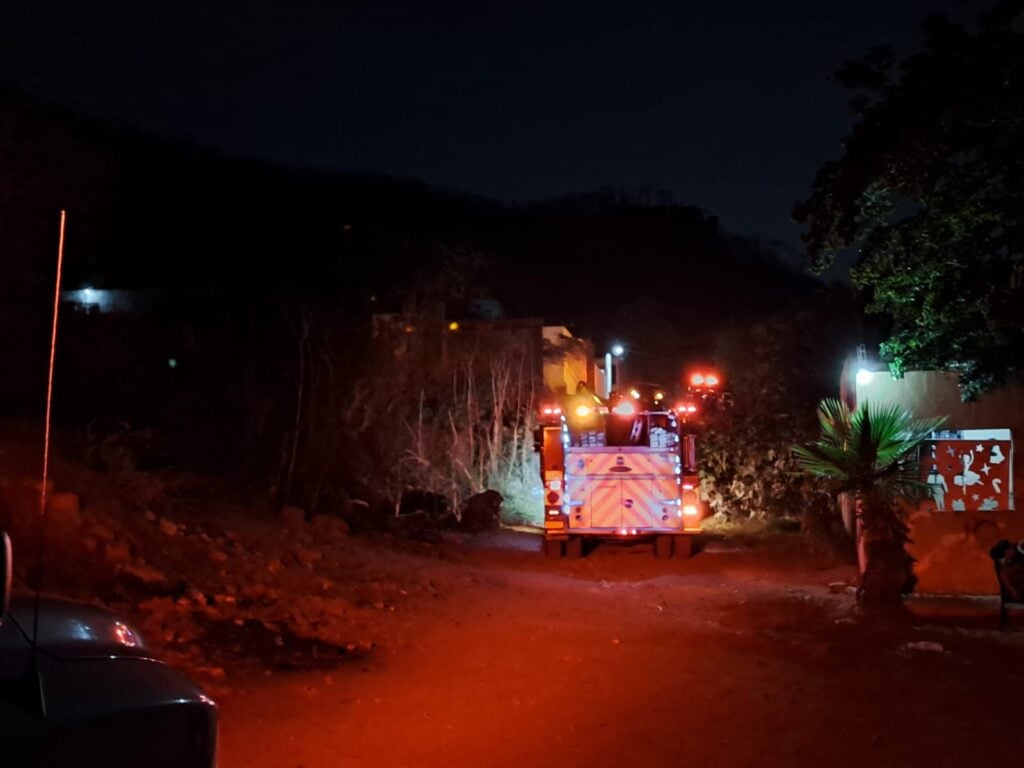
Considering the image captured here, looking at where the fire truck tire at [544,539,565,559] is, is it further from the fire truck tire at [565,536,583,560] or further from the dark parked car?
the dark parked car

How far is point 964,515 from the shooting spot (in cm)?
1205

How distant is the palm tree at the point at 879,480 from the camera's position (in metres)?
11.6

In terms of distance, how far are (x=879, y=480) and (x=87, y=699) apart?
10596 mm

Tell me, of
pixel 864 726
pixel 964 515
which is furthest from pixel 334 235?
pixel 864 726

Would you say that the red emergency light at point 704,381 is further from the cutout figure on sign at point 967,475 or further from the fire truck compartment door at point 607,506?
the cutout figure on sign at point 967,475

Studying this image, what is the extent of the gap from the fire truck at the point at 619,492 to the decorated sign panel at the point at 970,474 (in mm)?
5260

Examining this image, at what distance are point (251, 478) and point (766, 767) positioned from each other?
14.4 metres

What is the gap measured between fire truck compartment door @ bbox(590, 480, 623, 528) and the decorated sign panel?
19.1 feet

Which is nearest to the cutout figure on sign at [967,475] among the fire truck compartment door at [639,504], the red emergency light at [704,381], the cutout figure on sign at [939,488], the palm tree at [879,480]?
the cutout figure on sign at [939,488]

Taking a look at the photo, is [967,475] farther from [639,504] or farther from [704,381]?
[704,381]

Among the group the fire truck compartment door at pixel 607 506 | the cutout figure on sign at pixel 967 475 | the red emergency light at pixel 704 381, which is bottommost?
the fire truck compartment door at pixel 607 506

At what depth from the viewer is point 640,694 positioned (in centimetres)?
781

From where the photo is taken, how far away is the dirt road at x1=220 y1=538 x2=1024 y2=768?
6398mm

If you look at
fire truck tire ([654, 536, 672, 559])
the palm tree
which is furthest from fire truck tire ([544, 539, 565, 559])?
the palm tree
